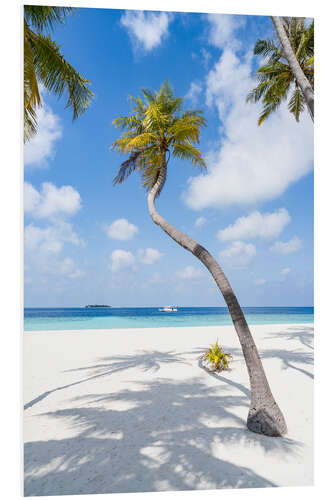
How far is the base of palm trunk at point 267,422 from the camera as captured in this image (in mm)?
3104

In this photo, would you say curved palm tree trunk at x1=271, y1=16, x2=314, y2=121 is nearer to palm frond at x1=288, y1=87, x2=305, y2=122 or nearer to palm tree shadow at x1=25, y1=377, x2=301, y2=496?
palm frond at x1=288, y1=87, x2=305, y2=122

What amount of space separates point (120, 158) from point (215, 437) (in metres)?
4.72

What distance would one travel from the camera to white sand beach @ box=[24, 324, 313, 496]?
2461 mm

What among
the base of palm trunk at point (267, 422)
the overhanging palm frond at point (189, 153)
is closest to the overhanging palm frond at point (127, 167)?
the overhanging palm frond at point (189, 153)

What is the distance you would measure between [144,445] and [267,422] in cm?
139

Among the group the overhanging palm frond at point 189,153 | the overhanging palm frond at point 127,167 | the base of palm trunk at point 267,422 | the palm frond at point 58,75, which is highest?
the palm frond at point 58,75

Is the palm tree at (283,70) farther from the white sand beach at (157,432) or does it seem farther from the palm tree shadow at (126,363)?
the palm tree shadow at (126,363)

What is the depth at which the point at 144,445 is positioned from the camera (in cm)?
297

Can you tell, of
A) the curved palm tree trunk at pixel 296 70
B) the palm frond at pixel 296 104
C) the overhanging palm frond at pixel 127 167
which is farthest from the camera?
the palm frond at pixel 296 104

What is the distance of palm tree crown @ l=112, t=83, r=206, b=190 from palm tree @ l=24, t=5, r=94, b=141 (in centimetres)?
102

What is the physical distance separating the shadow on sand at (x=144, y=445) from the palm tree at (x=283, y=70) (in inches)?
217

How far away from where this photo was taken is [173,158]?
207 inches
